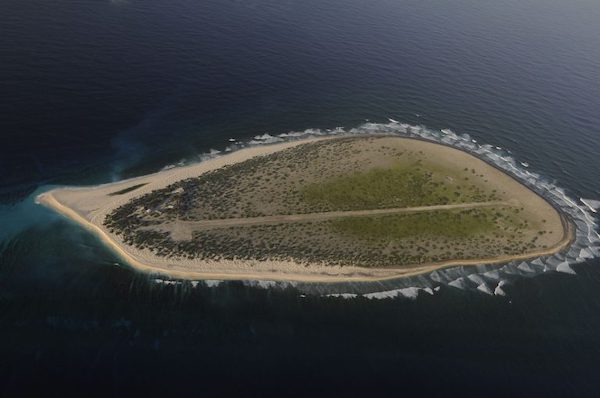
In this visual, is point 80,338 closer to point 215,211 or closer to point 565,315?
point 215,211

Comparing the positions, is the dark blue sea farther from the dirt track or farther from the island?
the dirt track

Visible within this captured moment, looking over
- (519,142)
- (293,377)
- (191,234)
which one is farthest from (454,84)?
(293,377)

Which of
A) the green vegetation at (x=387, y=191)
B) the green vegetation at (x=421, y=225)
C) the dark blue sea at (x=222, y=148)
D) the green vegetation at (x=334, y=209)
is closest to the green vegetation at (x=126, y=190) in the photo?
the green vegetation at (x=334, y=209)

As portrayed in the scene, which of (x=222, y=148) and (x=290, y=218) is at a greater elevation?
(x=290, y=218)

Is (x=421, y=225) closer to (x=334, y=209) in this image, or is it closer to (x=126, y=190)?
(x=334, y=209)

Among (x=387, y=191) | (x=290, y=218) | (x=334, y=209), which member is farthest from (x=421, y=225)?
(x=290, y=218)

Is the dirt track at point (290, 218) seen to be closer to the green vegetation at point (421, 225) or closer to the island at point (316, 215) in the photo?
the island at point (316, 215)
